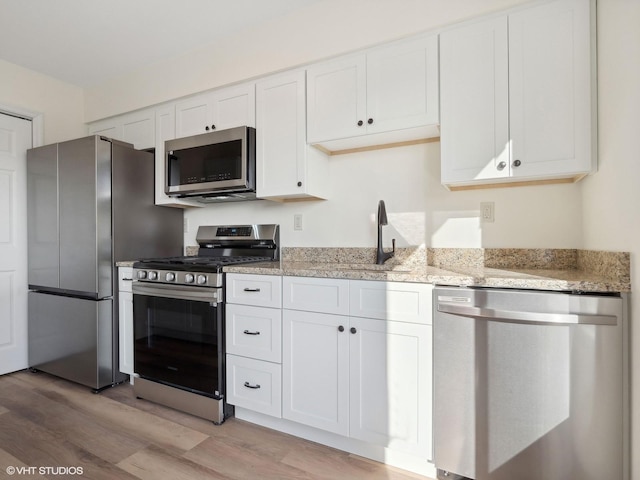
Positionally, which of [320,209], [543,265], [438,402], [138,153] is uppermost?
[138,153]

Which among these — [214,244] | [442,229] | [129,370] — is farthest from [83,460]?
[442,229]

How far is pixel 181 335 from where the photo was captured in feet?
7.04

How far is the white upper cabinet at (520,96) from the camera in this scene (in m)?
1.52

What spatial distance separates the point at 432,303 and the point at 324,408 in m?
0.77

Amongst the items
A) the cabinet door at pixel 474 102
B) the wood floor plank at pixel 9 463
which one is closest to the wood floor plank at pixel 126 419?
the wood floor plank at pixel 9 463

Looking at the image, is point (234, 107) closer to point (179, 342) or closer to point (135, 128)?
point (135, 128)

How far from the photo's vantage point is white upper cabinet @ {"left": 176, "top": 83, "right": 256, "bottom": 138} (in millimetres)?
2332

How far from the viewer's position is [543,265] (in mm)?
1841

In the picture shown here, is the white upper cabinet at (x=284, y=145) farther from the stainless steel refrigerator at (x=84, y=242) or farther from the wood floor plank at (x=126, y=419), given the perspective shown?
the wood floor plank at (x=126, y=419)

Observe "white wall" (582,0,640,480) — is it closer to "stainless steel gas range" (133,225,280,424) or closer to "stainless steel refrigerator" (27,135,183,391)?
"stainless steel gas range" (133,225,280,424)

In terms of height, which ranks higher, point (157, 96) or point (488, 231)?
point (157, 96)

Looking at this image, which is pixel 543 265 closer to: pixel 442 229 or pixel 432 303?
pixel 442 229

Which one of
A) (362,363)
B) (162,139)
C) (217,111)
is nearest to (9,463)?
(362,363)

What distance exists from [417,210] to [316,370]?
3.67 ft
